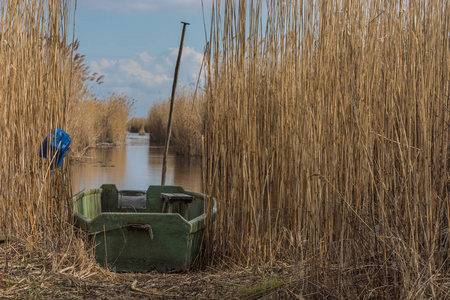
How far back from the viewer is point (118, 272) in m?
3.46

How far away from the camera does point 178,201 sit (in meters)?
4.45

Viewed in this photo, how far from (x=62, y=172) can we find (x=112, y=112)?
41.9ft

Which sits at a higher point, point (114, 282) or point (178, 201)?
point (178, 201)

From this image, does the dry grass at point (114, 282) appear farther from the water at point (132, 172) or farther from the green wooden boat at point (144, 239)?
the water at point (132, 172)

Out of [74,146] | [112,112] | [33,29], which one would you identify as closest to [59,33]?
[33,29]

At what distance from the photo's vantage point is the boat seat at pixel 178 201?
4.36 meters

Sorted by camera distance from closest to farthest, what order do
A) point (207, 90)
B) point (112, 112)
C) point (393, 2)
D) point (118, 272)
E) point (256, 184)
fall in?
point (393, 2) < point (256, 184) < point (207, 90) < point (118, 272) < point (112, 112)

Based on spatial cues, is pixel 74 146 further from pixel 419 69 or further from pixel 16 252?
pixel 419 69

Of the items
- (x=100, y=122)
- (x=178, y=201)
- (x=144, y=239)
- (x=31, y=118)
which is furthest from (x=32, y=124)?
(x=100, y=122)

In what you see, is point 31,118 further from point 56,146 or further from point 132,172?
point 132,172

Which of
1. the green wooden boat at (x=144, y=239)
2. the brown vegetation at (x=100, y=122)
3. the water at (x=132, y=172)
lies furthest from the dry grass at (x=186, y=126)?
the green wooden boat at (x=144, y=239)

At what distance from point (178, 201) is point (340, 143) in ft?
6.76

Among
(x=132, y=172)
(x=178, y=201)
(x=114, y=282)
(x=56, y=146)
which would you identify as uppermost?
(x=56, y=146)

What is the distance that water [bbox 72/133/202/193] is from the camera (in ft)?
26.7
